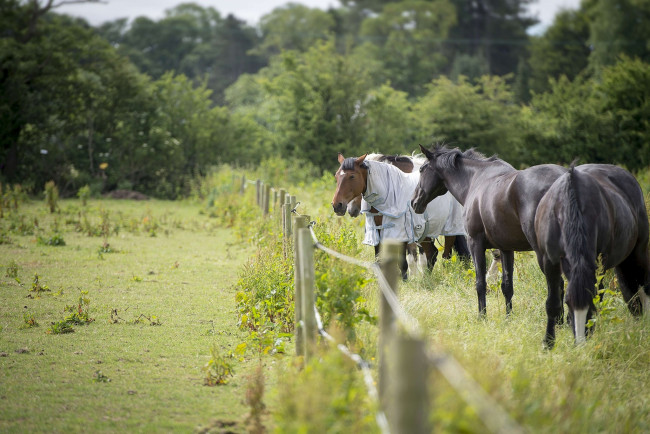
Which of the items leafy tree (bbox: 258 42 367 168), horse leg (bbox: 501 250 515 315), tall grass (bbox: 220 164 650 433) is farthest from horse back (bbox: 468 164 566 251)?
leafy tree (bbox: 258 42 367 168)

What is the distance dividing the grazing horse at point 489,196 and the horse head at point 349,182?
0.69 meters

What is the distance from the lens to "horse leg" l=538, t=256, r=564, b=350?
17.8ft

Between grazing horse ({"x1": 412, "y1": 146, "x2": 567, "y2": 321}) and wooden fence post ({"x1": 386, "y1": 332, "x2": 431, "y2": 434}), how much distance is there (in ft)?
11.6

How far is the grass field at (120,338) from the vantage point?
461 cm

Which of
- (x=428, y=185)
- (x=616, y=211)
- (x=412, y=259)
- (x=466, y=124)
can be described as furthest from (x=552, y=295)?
(x=466, y=124)

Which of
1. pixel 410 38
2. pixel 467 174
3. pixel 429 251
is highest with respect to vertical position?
pixel 410 38

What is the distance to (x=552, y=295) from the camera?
559 centimetres

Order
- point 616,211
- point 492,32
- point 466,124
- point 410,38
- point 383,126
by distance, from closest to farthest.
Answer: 1. point 616,211
2. point 383,126
3. point 466,124
4. point 410,38
5. point 492,32

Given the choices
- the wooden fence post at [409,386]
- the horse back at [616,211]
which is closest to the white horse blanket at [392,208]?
the horse back at [616,211]

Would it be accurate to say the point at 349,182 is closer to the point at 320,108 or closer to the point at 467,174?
the point at 467,174

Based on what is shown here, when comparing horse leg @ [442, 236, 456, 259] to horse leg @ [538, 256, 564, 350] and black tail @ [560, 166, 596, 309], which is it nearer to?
horse leg @ [538, 256, 564, 350]

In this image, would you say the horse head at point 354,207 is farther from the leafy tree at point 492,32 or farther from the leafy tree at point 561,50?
the leafy tree at point 492,32

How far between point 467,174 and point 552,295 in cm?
207

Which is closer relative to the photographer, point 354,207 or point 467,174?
point 467,174
